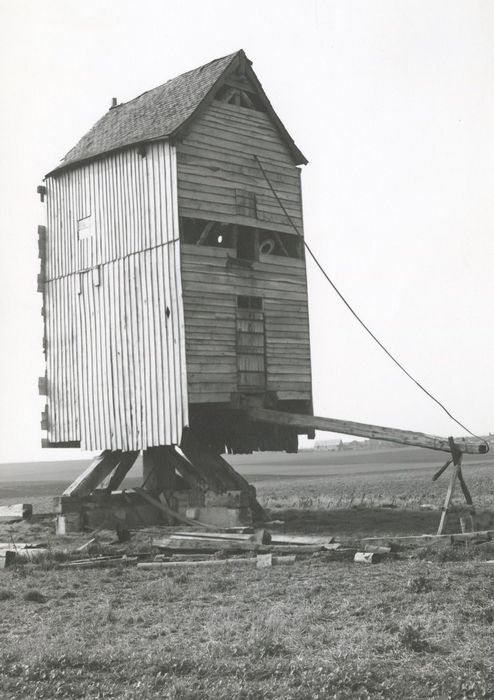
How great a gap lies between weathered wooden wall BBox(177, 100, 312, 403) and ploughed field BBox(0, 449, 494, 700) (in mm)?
6111

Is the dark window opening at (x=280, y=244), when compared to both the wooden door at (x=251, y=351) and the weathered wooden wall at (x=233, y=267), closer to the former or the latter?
the weathered wooden wall at (x=233, y=267)

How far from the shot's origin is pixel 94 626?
9305 millimetres

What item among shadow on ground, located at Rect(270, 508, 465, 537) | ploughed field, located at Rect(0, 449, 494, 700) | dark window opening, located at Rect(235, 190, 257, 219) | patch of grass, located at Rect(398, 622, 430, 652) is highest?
dark window opening, located at Rect(235, 190, 257, 219)

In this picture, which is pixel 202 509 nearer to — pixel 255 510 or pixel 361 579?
pixel 255 510

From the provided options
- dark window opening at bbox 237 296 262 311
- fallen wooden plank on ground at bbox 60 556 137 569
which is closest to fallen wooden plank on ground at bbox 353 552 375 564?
fallen wooden plank on ground at bbox 60 556 137 569

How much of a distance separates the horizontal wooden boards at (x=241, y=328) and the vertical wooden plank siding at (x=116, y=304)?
0.41 m

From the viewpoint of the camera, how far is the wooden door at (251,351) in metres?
19.5

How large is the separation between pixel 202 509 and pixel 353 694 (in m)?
12.7

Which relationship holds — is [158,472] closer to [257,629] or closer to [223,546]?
[223,546]

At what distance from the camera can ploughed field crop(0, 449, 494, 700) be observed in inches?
273

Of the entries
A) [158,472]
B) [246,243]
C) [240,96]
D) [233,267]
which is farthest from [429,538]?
[240,96]

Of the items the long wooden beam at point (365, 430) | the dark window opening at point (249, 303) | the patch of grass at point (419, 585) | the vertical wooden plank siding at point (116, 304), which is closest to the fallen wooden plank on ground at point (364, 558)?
the patch of grass at point (419, 585)

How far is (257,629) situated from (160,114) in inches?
590

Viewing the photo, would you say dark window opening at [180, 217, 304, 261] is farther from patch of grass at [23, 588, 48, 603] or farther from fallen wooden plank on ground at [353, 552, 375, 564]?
patch of grass at [23, 588, 48, 603]
